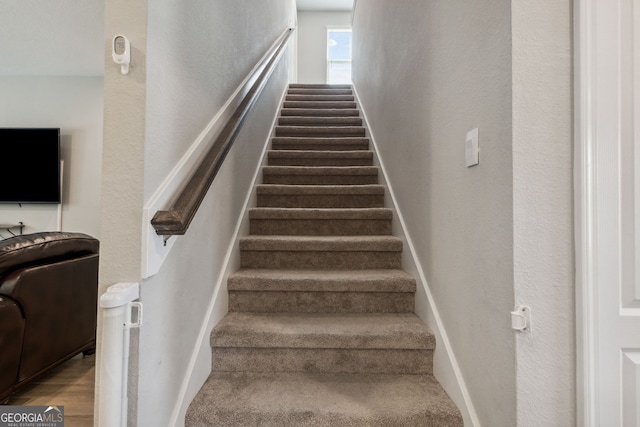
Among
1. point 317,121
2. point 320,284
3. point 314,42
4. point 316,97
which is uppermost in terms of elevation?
point 314,42

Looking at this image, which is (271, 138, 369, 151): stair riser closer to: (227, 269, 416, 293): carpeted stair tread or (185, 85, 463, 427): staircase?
(185, 85, 463, 427): staircase

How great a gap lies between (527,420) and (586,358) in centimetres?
24

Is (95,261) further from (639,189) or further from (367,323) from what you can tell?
(639,189)

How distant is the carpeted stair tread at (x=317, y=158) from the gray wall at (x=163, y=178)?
113cm

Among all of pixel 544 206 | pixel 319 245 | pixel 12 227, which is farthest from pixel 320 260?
pixel 12 227

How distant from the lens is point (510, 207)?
84cm

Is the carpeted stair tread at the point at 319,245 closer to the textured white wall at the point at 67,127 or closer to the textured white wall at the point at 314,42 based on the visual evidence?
the textured white wall at the point at 67,127

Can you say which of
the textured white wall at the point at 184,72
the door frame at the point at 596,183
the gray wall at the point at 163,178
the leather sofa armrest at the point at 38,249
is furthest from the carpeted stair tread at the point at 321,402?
the leather sofa armrest at the point at 38,249

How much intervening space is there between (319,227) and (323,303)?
631mm

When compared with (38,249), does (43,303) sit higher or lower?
lower

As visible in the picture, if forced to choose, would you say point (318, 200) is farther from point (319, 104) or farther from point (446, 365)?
point (319, 104)

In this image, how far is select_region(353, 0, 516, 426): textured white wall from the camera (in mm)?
864

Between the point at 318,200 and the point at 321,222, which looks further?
the point at 318,200

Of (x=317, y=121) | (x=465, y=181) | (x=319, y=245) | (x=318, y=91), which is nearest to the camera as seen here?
(x=465, y=181)
